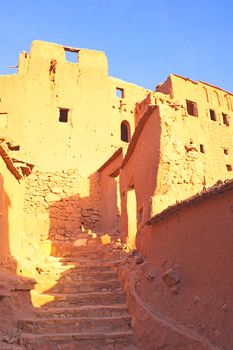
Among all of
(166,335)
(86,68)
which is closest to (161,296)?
(166,335)

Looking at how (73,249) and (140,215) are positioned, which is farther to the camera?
(73,249)

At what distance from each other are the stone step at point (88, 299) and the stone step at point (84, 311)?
15.0 inches

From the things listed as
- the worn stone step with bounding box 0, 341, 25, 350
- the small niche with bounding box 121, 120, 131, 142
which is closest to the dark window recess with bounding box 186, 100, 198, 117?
the small niche with bounding box 121, 120, 131, 142

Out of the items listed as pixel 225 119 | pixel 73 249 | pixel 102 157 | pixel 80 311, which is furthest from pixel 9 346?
pixel 225 119

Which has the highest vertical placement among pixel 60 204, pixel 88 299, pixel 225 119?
pixel 225 119

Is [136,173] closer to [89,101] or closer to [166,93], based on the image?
[89,101]

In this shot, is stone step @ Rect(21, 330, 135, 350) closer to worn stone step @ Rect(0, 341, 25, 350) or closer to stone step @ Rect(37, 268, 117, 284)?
worn stone step @ Rect(0, 341, 25, 350)

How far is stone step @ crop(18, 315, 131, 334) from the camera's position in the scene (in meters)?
6.12

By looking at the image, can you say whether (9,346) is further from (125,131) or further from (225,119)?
(225,119)

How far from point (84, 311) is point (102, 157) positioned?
1157 centimetres

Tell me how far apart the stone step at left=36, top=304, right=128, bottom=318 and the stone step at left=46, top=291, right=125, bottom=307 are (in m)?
0.38

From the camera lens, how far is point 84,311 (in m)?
6.69

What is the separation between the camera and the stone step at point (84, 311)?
21.7 feet

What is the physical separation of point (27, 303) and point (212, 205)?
4.41 metres
